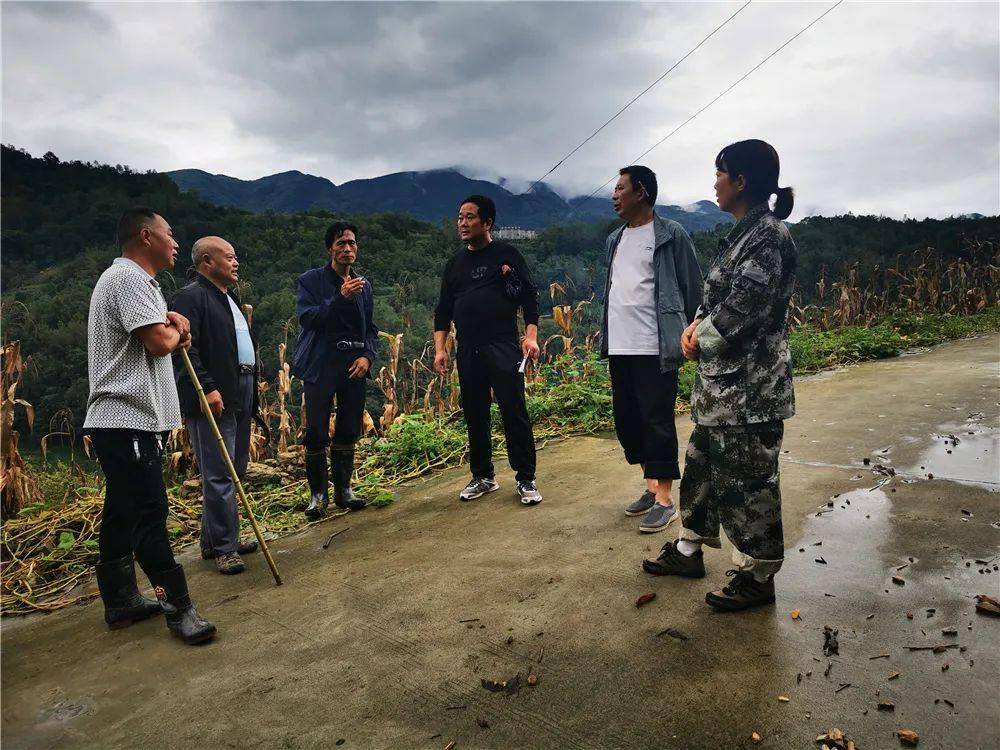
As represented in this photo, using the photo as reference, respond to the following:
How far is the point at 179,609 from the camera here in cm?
239

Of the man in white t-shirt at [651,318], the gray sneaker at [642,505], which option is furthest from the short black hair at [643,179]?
the gray sneaker at [642,505]

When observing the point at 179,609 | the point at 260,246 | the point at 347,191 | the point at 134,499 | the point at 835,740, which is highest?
the point at 347,191

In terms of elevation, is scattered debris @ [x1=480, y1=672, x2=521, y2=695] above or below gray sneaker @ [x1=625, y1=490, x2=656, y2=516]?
below

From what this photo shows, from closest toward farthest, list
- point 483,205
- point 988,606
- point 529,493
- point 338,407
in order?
point 988,606 → point 529,493 → point 483,205 → point 338,407

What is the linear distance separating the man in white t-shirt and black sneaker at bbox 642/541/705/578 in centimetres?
43

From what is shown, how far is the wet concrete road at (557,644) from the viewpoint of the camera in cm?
168

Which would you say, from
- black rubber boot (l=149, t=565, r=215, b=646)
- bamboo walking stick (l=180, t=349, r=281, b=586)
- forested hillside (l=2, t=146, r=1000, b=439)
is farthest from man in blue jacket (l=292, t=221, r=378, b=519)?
forested hillside (l=2, t=146, r=1000, b=439)

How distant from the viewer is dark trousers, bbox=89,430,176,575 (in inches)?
92.5

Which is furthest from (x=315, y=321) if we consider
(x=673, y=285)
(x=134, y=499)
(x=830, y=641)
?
(x=830, y=641)

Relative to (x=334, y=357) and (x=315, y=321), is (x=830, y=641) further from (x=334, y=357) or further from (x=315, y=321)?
(x=315, y=321)

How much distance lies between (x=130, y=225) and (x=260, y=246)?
84.5ft

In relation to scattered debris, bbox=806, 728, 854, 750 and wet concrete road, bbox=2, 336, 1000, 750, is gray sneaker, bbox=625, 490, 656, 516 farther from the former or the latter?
scattered debris, bbox=806, 728, 854, 750

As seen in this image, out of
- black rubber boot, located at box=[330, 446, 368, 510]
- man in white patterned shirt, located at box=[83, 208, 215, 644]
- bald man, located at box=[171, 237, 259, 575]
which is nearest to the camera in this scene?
man in white patterned shirt, located at box=[83, 208, 215, 644]

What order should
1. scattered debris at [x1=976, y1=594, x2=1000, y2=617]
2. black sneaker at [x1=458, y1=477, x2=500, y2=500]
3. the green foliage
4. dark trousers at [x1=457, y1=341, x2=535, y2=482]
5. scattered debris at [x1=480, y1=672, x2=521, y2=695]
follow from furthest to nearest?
the green foliage
black sneaker at [x1=458, y1=477, x2=500, y2=500]
dark trousers at [x1=457, y1=341, x2=535, y2=482]
scattered debris at [x1=976, y1=594, x2=1000, y2=617]
scattered debris at [x1=480, y1=672, x2=521, y2=695]
